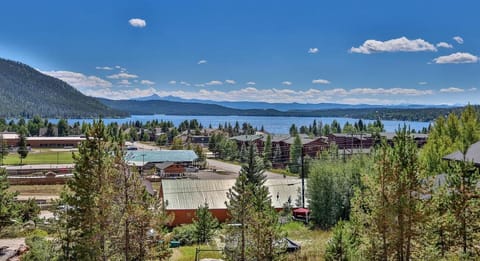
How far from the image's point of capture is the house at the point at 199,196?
114 ft

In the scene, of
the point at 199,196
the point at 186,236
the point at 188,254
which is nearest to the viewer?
the point at 188,254

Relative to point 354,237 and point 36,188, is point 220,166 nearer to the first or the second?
point 36,188

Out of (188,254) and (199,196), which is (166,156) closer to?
(199,196)

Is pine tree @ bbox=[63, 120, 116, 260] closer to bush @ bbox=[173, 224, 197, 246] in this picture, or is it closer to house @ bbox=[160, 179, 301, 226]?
bush @ bbox=[173, 224, 197, 246]

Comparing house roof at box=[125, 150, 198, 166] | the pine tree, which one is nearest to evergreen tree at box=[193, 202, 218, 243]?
the pine tree

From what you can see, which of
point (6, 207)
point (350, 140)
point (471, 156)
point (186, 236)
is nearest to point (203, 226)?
point (186, 236)

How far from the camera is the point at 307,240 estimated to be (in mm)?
26250

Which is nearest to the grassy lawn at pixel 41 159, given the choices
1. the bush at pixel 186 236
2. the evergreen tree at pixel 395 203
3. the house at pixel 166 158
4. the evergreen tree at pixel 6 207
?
the house at pixel 166 158

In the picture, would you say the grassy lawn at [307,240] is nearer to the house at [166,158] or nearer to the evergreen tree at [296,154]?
the evergreen tree at [296,154]

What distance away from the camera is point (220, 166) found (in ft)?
235

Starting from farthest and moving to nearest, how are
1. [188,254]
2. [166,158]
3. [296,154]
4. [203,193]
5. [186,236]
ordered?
[166,158]
[296,154]
[203,193]
[186,236]
[188,254]

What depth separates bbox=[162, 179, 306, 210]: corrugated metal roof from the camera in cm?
3550

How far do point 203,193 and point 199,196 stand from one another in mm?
632

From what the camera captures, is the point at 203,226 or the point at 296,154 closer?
the point at 203,226
